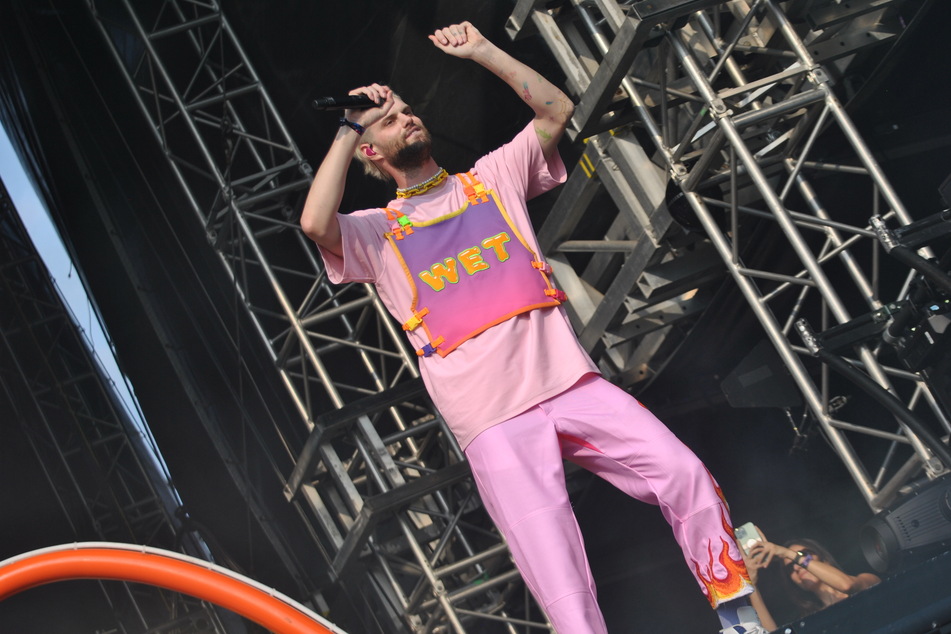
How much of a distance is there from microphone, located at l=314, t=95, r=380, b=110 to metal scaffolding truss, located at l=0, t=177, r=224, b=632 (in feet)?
11.6

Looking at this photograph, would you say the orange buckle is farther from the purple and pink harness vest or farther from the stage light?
the stage light

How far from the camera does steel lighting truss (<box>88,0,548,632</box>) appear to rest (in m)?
4.21

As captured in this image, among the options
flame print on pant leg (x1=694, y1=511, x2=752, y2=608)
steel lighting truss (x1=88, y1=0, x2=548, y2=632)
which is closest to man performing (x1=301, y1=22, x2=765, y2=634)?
flame print on pant leg (x1=694, y1=511, x2=752, y2=608)

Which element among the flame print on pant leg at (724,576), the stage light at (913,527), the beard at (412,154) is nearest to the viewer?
the flame print on pant leg at (724,576)

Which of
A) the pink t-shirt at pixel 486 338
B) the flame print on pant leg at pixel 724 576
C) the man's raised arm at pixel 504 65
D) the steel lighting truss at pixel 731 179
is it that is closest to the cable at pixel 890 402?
the steel lighting truss at pixel 731 179

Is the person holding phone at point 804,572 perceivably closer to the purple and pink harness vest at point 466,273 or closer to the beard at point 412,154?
the purple and pink harness vest at point 466,273

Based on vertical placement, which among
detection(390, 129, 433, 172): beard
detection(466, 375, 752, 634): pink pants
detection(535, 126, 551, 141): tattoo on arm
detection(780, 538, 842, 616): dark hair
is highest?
detection(390, 129, 433, 172): beard

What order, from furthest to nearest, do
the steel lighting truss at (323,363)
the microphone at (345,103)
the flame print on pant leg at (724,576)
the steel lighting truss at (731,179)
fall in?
the steel lighting truss at (323,363) → the steel lighting truss at (731,179) → the microphone at (345,103) → the flame print on pant leg at (724,576)

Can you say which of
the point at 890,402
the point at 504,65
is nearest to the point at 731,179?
the point at 890,402

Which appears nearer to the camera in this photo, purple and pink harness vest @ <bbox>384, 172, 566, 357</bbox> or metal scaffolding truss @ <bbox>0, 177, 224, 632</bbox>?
purple and pink harness vest @ <bbox>384, 172, 566, 357</bbox>

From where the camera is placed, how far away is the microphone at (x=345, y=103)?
2326 millimetres

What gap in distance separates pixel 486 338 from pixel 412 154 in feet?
1.81

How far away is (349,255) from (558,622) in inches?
41.2

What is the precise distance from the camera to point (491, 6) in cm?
445
